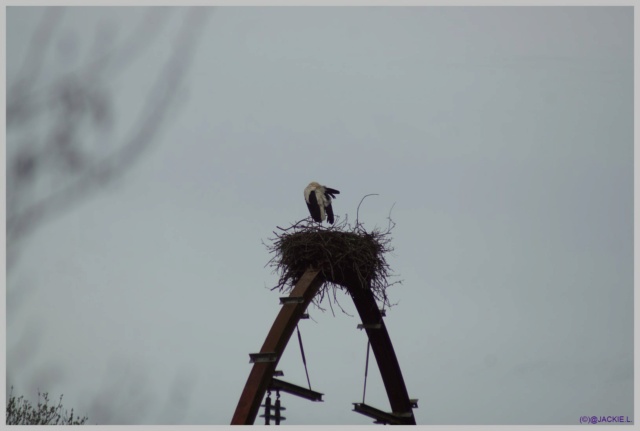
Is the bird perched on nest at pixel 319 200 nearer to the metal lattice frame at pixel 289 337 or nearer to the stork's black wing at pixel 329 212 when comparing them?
the stork's black wing at pixel 329 212

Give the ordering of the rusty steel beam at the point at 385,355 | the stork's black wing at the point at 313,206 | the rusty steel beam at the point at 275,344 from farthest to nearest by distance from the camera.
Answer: the stork's black wing at the point at 313,206 < the rusty steel beam at the point at 385,355 < the rusty steel beam at the point at 275,344

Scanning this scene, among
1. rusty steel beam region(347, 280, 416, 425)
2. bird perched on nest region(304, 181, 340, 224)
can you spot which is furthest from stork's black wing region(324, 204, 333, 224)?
rusty steel beam region(347, 280, 416, 425)

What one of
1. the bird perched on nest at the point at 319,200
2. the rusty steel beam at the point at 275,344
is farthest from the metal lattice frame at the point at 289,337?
the bird perched on nest at the point at 319,200

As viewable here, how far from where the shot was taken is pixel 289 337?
12867mm

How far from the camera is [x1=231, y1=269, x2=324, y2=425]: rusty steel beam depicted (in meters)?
11.8

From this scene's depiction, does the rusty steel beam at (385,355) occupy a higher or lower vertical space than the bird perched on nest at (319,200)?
lower

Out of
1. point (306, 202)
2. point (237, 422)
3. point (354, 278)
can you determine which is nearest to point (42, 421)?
point (306, 202)

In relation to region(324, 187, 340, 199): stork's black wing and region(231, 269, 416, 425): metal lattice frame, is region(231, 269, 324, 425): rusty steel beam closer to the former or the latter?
region(231, 269, 416, 425): metal lattice frame

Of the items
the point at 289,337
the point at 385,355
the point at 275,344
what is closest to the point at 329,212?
the point at 385,355

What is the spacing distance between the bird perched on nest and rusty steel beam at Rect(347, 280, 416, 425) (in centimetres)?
142

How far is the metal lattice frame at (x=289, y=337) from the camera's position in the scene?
472 inches

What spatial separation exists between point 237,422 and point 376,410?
322 cm

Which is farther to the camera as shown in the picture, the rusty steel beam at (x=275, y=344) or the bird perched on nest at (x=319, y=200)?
the bird perched on nest at (x=319, y=200)

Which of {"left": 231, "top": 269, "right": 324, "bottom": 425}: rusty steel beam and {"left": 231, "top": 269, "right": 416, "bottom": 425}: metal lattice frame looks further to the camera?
{"left": 231, "top": 269, "right": 416, "bottom": 425}: metal lattice frame
